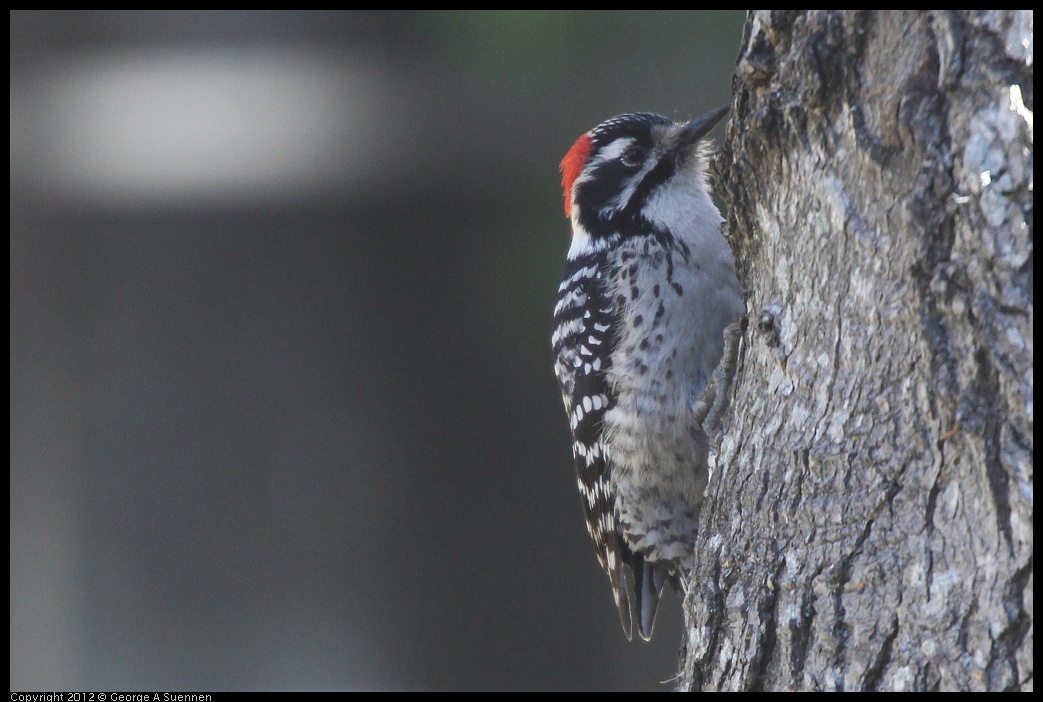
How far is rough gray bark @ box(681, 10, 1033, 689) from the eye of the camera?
1.53 m

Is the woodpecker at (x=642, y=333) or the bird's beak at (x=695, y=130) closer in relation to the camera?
the woodpecker at (x=642, y=333)

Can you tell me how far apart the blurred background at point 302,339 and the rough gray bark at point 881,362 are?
2.91m

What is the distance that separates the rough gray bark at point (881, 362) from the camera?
1.53 m

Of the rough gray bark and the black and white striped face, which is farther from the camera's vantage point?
the black and white striped face

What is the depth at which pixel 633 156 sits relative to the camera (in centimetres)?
312

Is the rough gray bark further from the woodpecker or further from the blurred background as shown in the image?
the blurred background

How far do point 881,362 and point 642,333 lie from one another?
1.12 m

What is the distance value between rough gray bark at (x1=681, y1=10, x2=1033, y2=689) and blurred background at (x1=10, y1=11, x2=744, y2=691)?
9.54ft

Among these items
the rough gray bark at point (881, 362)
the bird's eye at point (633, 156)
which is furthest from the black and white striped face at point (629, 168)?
the rough gray bark at point (881, 362)

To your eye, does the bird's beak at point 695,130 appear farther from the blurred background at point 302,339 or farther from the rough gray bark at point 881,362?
the blurred background at point 302,339

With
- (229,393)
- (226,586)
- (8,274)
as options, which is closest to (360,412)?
(229,393)

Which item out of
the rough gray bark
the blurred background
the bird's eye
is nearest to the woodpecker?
the bird's eye

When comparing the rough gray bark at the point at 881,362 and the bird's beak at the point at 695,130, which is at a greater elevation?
the bird's beak at the point at 695,130

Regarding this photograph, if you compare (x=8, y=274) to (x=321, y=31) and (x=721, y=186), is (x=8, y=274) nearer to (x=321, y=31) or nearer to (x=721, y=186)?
(x=321, y=31)
